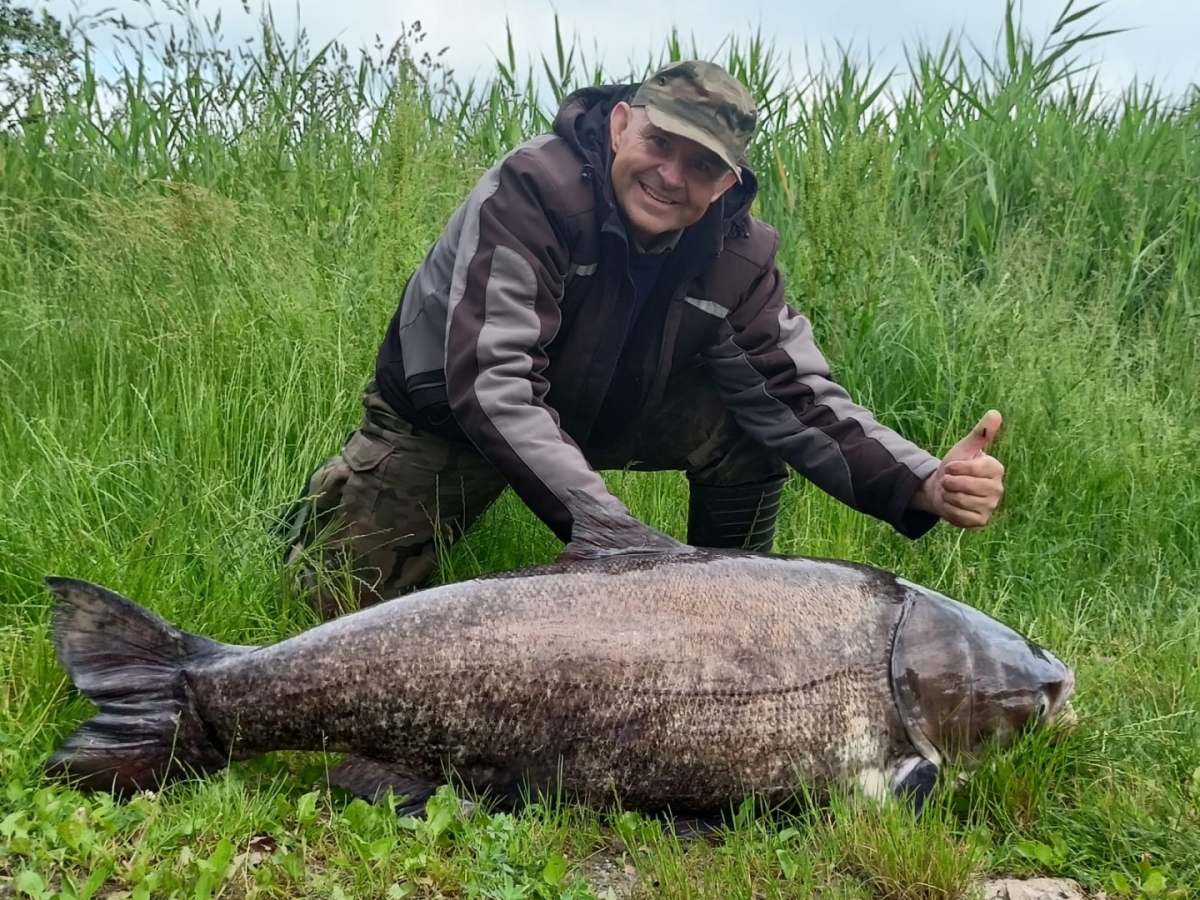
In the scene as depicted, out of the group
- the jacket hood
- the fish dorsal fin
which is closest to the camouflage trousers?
the jacket hood

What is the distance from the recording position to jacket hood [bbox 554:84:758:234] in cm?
352

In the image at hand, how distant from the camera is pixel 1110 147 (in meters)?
6.65

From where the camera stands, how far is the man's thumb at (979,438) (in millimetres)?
2779

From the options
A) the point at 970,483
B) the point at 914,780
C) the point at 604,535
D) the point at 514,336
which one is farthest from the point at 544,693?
the point at 970,483

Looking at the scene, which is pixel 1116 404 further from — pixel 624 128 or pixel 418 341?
pixel 418 341

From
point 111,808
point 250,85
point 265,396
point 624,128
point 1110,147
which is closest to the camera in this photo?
point 111,808

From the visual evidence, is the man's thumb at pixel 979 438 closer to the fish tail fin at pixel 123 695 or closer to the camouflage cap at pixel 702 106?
the camouflage cap at pixel 702 106

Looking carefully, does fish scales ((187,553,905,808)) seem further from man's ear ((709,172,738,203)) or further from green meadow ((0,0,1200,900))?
man's ear ((709,172,738,203))

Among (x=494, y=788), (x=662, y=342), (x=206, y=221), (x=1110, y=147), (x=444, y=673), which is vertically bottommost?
(x=494, y=788)

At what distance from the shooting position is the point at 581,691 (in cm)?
249

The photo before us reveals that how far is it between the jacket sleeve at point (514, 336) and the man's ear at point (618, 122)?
0.91ft

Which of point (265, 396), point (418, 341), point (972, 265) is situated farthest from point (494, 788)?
point (972, 265)

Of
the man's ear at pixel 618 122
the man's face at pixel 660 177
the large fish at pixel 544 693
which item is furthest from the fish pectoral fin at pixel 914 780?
the man's ear at pixel 618 122

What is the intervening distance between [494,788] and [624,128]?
1.97 m
